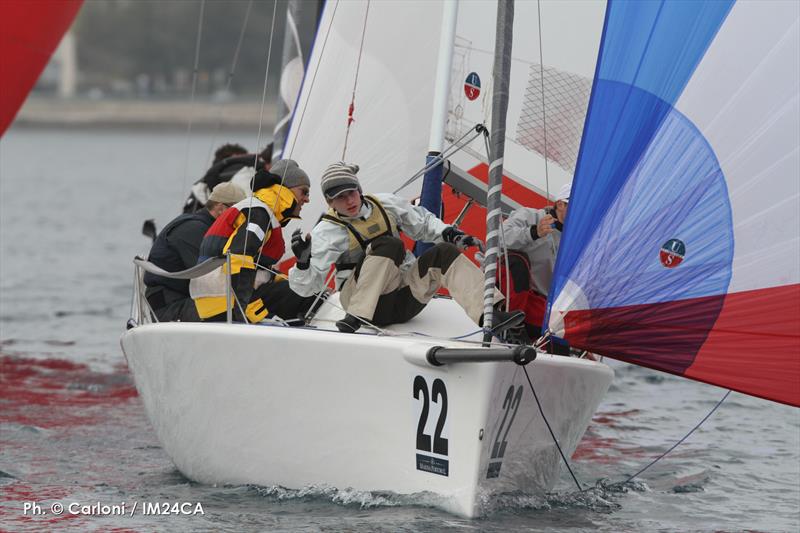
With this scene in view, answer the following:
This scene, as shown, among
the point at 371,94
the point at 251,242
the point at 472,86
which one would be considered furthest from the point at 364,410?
the point at 371,94

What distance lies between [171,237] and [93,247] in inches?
587

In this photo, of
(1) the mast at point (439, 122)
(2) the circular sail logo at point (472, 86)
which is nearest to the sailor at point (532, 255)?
(1) the mast at point (439, 122)

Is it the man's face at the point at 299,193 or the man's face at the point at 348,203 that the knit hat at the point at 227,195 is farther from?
the man's face at the point at 348,203

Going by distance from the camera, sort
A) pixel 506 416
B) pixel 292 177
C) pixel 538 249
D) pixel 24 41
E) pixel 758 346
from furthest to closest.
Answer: pixel 24 41, pixel 538 249, pixel 292 177, pixel 506 416, pixel 758 346

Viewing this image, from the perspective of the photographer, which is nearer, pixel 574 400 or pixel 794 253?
pixel 794 253

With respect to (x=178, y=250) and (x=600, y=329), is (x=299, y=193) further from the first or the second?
(x=600, y=329)

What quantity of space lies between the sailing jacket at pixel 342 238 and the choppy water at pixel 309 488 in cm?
78

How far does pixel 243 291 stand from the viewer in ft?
18.9

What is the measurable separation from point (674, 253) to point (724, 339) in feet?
1.07

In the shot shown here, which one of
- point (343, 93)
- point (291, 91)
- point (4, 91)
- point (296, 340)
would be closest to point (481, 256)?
point (296, 340)

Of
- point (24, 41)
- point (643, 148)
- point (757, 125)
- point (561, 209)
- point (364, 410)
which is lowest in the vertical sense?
point (364, 410)

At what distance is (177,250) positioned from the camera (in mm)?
6336

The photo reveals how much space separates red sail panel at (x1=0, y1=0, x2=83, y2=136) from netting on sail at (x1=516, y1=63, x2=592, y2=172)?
12.4 feet

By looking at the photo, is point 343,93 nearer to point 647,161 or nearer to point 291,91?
point 291,91
